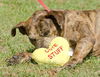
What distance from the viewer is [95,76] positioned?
5.20 m

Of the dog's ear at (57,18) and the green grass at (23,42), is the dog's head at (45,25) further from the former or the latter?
the green grass at (23,42)

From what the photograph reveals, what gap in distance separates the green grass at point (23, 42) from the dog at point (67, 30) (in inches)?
10.9

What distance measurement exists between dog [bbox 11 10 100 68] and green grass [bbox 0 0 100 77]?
0.28 m

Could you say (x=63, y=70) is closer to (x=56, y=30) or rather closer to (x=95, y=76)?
(x=95, y=76)

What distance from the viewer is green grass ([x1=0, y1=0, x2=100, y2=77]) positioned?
529cm

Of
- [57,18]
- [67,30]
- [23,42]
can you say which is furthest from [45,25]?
[23,42]

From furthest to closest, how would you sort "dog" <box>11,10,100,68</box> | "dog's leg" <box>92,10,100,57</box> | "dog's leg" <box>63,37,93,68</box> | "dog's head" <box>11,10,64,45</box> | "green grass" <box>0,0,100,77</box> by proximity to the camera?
"dog's leg" <box>92,10,100,57</box>
"dog's head" <box>11,10,64,45</box>
"dog" <box>11,10,100,68</box>
"dog's leg" <box>63,37,93,68</box>
"green grass" <box>0,0,100,77</box>

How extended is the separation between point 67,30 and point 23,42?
160 centimetres

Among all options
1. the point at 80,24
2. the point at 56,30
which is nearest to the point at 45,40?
the point at 56,30

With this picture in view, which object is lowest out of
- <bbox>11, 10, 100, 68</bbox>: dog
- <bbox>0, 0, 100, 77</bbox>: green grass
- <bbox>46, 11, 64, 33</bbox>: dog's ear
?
<bbox>0, 0, 100, 77</bbox>: green grass

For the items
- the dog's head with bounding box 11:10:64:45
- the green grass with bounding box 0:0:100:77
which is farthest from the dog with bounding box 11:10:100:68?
the green grass with bounding box 0:0:100:77

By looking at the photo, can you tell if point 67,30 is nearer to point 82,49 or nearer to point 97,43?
point 82,49

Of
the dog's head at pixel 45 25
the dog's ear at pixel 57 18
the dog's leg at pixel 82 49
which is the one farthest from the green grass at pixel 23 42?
the dog's ear at pixel 57 18

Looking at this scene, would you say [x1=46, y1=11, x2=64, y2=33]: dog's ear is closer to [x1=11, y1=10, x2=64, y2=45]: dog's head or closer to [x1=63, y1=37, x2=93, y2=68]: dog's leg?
[x1=11, y1=10, x2=64, y2=45]: dog's head
